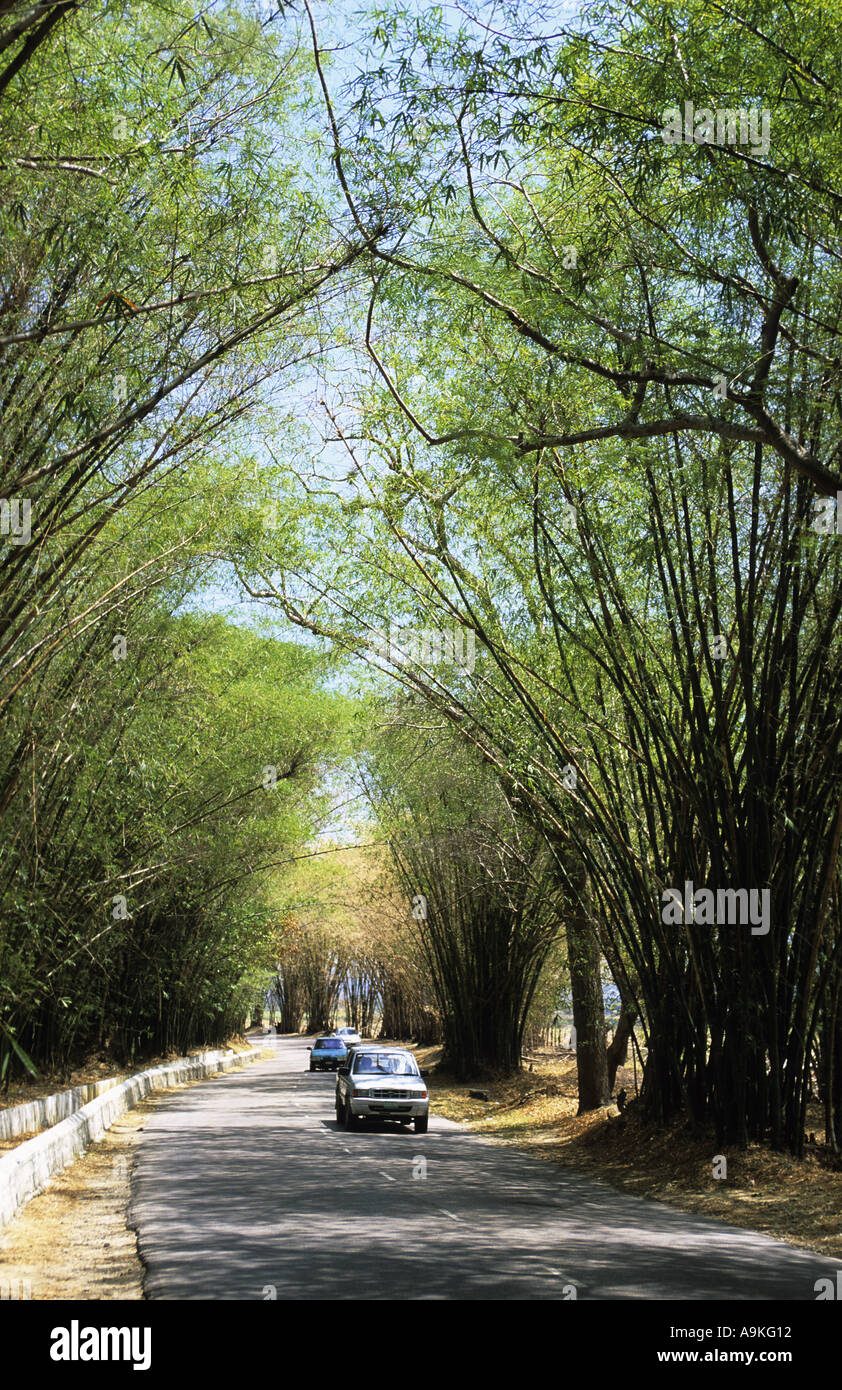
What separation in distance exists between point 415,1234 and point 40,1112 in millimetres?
5414

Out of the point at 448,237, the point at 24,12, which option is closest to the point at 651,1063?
the point at 448,237

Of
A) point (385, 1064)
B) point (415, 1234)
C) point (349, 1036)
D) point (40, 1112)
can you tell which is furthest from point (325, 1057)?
point (415, 1234)

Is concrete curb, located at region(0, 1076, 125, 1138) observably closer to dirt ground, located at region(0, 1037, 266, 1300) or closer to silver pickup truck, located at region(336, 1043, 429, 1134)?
dirt ground, located at region(0, 1037, 266, 1300)

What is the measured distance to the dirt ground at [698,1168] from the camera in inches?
281

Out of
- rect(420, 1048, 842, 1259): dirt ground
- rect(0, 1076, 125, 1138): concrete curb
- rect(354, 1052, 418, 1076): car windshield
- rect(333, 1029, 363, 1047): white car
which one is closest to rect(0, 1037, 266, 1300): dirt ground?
rect(0, 1076, 125, 1138): concrete curb

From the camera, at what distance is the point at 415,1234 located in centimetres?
649

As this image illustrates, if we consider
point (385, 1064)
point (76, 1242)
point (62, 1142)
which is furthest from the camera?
point (385, 1064)

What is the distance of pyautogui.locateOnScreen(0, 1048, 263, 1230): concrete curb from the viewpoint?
22.5 ft

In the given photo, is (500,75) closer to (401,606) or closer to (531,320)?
(531,320)

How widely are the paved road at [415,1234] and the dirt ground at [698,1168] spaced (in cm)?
29

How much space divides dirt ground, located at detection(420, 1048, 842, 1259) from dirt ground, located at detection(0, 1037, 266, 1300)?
3.67m

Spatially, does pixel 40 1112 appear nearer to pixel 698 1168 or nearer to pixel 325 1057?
pixel 698 1168

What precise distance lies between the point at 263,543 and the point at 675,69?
6.89 metres

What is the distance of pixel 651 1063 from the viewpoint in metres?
10.3
